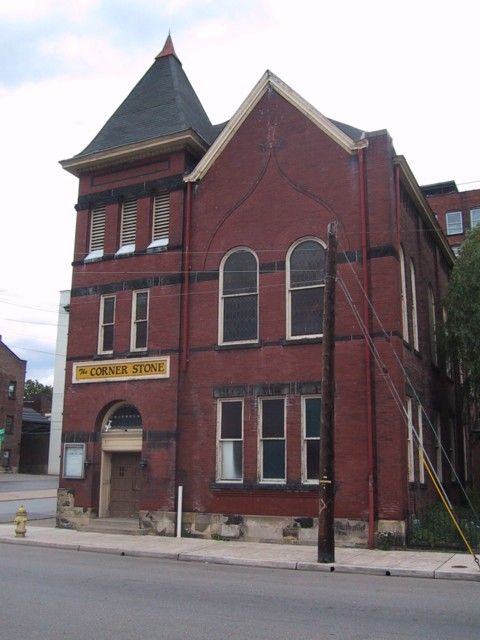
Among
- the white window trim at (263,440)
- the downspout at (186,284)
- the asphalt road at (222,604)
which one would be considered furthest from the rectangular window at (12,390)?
the asphalt road at (222,604)

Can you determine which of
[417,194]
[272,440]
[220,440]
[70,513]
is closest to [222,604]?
[272,440]

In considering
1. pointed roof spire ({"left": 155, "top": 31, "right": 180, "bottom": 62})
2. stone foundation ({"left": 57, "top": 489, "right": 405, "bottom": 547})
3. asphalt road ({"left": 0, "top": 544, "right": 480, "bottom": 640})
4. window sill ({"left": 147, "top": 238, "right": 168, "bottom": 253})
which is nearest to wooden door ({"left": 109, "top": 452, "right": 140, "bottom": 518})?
stone foundation ({"left": 57, "top": 489, "right": 405, "bottom": 547})

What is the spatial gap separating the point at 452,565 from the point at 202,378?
856cm

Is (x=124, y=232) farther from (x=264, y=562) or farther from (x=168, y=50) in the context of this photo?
(x=264, y=562)

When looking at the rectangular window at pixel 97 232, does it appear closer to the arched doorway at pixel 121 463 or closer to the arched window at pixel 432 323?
the arched doorway at pixel 121 463

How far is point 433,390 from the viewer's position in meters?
22.5

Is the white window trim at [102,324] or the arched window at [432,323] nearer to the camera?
the white window trim at [102,324]

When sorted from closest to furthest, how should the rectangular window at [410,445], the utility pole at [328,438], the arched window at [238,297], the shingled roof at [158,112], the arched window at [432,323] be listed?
the utility pole at [328,438] < the rectangular window at [410,445] < the arched window at [238,297] < the shingled roof at [158,112] < the arched window at [432,323]

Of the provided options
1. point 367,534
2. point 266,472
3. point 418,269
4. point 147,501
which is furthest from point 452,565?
point 418,269

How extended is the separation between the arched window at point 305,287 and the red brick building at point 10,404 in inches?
1877

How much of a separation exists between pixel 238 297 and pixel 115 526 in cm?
751

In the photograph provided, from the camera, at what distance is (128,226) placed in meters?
22.2

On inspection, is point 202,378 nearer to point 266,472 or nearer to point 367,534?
point 266,472

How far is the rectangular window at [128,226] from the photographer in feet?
72.0
